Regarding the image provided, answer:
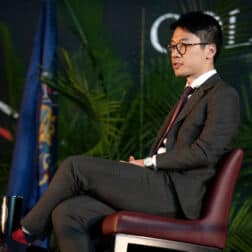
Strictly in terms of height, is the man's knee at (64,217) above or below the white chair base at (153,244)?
above

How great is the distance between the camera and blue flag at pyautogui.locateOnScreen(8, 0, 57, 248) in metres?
4.34

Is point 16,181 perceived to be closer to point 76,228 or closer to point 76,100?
point 76,100

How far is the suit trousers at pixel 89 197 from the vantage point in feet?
9.30

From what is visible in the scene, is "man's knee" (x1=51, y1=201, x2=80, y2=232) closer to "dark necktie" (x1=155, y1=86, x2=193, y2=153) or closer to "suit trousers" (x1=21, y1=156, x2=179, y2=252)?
"suit trousers" (x1=21, y1=156, x2=179, y2=252)

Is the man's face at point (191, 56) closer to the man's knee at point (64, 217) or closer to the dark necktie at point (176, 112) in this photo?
the dark necktie at point (176, 112)

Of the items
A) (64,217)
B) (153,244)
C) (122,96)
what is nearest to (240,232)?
(122,96)

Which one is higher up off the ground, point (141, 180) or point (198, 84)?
point (198, 84)

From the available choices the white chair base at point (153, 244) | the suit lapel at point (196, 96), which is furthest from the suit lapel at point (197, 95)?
the white chair base at point (153, 244)

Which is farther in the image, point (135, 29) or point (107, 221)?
Answer: point (135, 29)

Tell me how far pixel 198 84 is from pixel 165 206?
1.80ft

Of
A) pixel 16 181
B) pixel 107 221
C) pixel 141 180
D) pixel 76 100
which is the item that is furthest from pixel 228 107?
pixel 16 181

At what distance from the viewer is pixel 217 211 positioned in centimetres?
290

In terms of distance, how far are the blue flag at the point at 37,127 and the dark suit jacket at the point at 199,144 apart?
153cm

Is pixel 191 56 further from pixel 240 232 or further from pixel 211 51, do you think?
pixel 240 232
